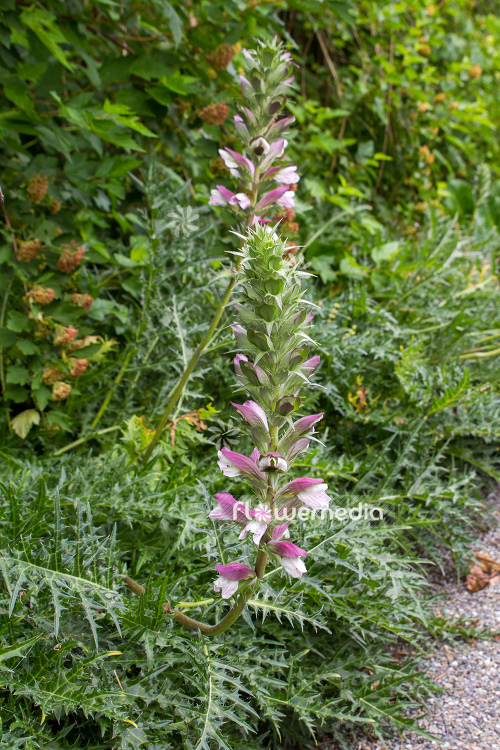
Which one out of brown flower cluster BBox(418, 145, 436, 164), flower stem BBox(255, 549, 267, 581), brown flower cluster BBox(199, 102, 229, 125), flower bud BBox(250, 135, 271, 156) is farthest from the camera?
brown flower cluster BBox(418, 145, 436, 164)

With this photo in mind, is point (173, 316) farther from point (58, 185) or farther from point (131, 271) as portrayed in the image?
point (58, 185)

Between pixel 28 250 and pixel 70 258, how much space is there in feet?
0.58

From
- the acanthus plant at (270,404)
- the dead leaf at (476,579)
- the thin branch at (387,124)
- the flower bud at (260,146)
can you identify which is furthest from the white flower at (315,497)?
the thin branch at (387,124)

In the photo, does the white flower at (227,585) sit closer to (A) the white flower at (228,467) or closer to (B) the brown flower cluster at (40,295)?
(A) the white flower at (228,467)

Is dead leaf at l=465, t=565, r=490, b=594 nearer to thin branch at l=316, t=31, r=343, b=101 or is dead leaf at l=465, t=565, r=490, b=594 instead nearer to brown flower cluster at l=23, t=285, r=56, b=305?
brown flower cluster at l=23, t=285, r=56, b=305

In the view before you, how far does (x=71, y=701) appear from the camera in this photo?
4.44 feet

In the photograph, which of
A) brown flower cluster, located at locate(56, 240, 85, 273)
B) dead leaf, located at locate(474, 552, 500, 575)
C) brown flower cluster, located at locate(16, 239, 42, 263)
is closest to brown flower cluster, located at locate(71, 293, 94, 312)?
brown flower cluster, located at locate(56, 240, 85, 273)

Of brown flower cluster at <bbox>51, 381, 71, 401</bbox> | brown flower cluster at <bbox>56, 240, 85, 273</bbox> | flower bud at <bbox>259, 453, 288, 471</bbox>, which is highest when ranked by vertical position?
brown flower cluster at <bbox>56, 240, 85, 273</bbox>

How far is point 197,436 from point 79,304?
83cm

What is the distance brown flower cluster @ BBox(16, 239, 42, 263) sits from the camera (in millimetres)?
2383

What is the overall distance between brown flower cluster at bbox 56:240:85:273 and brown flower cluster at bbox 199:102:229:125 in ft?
→ 2.97

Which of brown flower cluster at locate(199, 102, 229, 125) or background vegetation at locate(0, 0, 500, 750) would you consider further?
brown flower cluster at locate(199, 102, 229, 125)

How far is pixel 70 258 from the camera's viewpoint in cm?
246

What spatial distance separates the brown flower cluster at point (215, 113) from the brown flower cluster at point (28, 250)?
1.03 metres
